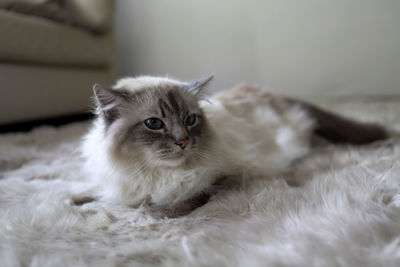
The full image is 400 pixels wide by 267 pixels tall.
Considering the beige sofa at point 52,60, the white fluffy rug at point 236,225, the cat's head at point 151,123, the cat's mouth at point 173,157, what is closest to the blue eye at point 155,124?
the cat's head at point 151,123

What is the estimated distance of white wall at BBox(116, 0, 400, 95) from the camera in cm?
341

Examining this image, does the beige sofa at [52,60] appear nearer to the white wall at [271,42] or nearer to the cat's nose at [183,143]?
the white wall at [271,42]

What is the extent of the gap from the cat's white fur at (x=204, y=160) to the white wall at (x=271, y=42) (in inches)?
90.0

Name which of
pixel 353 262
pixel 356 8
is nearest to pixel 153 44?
pixel 356 8

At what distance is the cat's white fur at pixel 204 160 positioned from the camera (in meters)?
1.03

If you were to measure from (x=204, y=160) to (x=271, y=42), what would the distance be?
2.99 meters

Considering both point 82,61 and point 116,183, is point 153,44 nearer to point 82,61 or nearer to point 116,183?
point 82,61

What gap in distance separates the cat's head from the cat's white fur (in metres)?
0.03

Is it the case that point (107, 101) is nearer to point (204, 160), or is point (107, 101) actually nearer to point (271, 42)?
point (204, 160)

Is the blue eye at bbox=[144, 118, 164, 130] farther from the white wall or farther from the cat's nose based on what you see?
the white wall

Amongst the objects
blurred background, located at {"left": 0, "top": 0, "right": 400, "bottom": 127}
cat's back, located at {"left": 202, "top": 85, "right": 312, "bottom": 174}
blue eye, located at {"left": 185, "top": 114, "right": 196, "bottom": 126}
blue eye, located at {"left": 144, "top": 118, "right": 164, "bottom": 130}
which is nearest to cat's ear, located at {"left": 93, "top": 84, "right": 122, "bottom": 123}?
blue eye, located at {"left": 144, "top": 118, "right": 164, "bottom": 130}

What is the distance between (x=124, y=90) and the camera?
1.07 m

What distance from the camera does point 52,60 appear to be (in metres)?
2.29

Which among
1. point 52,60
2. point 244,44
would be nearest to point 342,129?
point 52,60
